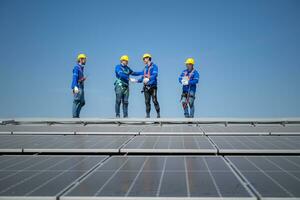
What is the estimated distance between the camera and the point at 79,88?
1447 centimetres

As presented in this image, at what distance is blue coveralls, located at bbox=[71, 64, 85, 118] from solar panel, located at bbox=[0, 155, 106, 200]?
999cm

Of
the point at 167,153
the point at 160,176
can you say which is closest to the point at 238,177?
the point at 160,176

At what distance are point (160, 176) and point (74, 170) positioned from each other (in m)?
0.90

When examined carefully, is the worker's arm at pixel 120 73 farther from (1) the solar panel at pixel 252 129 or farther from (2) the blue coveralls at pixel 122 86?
(1) the solar panel at pixel 252 129

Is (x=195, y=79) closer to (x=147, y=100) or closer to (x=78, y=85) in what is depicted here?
(x=147, y=100)

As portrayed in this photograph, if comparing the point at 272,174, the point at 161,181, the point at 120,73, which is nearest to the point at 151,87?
the point at 120,73

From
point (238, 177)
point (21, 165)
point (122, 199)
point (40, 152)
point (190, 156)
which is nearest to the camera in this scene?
point (122, 199)

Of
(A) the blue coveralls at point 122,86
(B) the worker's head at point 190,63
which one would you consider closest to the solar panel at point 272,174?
(A) the blue coveralls at point 122,86

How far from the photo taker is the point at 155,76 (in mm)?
14461

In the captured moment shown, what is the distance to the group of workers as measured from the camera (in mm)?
14250

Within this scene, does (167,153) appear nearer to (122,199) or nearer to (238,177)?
(238,177)

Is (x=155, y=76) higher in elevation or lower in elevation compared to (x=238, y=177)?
higher

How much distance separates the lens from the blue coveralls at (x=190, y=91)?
47.1 feet

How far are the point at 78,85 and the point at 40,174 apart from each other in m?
11.4
